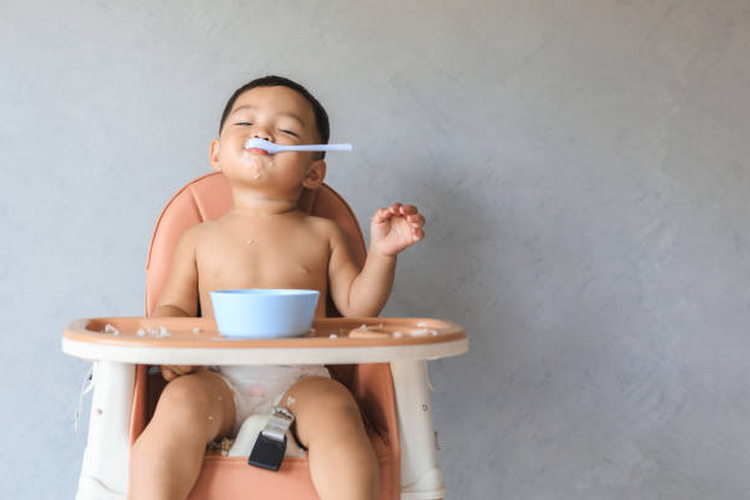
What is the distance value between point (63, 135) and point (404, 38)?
67 cm

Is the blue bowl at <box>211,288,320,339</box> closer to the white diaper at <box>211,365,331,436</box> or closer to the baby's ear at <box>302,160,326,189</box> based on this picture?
the white diaper at <box>211,365,331,436</box>

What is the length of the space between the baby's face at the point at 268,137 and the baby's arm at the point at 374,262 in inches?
4.9

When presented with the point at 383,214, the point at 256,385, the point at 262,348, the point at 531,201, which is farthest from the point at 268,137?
the point at 531,201

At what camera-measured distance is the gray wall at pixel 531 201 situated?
4.61 feet

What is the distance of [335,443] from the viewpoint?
0.87m

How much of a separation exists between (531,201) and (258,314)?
32.4 inches

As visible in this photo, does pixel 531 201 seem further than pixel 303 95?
Yes

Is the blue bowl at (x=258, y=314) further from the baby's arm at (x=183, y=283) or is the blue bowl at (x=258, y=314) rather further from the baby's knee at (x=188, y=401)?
the baby's arm at (x=183, y=283)

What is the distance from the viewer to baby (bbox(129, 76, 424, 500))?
964mm

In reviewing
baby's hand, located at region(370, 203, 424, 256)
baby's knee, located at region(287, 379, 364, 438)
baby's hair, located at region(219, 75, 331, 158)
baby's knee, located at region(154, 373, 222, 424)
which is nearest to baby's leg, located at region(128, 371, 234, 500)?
baby's knee, located at region(154, 373, 222, 424)

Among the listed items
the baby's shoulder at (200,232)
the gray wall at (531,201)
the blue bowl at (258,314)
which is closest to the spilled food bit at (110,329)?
the blue bowl at (258,314)

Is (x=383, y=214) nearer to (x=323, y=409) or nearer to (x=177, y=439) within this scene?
(x=323, y=409)

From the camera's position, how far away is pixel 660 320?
1.51 metres

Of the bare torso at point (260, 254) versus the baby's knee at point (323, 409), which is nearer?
the baby's knee at point (323, 409)
